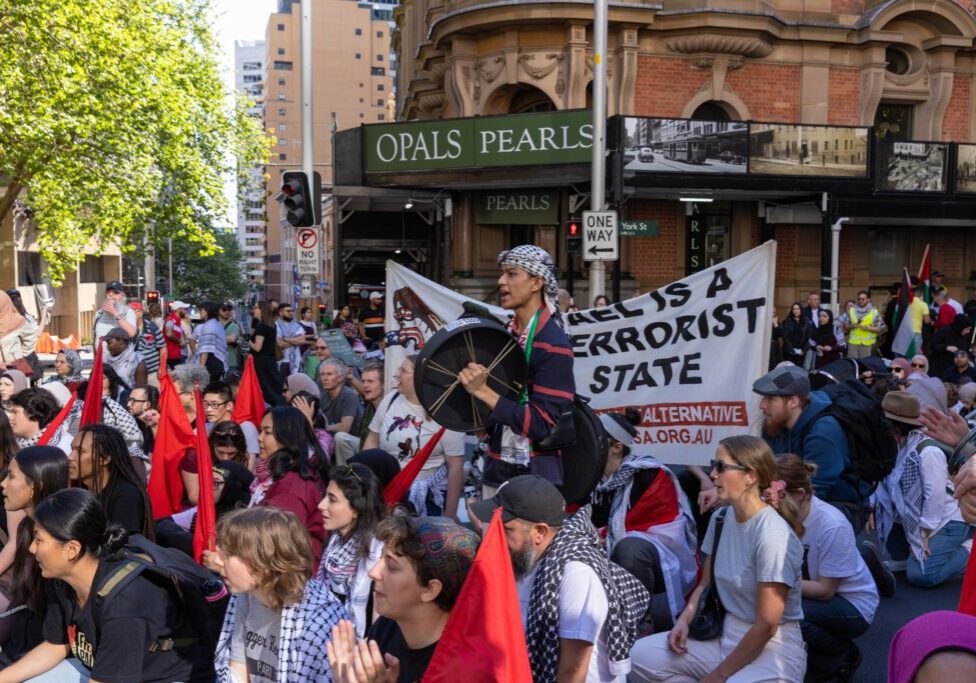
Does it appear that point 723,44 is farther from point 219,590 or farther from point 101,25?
point 219,590

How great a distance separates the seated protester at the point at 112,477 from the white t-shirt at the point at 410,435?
1689 mm

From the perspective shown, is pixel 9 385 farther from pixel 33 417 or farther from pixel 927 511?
pixel 927 511

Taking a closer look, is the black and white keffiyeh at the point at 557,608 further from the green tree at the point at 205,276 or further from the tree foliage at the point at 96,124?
the green tree at the point at 205,276

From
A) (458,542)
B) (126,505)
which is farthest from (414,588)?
(126,505)

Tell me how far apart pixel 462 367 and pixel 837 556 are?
7.13ft

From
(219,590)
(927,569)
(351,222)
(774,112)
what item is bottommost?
(927,569)

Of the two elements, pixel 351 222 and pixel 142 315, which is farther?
pixel 351 222

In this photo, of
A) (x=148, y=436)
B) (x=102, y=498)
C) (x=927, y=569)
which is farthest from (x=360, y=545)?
(x=927, y=569)

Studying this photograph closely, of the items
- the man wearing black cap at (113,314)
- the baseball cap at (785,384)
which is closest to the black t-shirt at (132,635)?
the baseball cap at (785,384)

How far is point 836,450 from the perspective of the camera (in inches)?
221

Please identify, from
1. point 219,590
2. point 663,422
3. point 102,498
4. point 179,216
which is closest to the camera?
point 219,590

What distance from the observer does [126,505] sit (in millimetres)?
5125

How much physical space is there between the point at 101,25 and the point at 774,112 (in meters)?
15.7

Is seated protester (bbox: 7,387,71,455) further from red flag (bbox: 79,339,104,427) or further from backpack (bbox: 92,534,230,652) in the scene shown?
backpack (bbox: 92,534,230,652)
